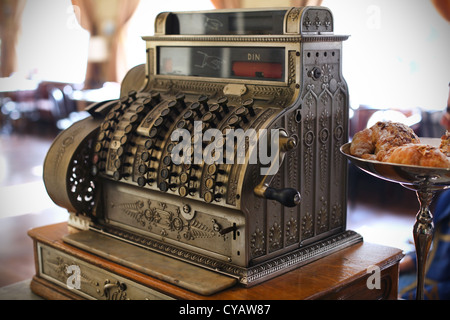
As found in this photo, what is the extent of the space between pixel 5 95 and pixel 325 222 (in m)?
10.2

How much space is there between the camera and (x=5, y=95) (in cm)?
1104

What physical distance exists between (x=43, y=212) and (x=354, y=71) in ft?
11.5

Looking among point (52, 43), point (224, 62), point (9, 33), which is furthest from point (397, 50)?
point (9, 33)

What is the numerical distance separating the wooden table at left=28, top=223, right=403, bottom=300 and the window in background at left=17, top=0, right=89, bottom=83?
18.4ft

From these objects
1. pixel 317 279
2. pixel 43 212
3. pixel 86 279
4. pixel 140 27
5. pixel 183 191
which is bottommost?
pixel 43 212

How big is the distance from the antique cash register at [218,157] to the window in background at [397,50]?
353 cm

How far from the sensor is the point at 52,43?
27.2ft

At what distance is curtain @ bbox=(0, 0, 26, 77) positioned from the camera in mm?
10633

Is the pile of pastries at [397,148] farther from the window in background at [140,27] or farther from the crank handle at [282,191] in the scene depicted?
the window in background at [140,27]

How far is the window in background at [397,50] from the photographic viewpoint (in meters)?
5.50

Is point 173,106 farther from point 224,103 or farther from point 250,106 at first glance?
point 250,106

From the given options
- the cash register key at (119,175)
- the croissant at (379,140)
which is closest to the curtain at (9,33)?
the cash register key at (119,175)
